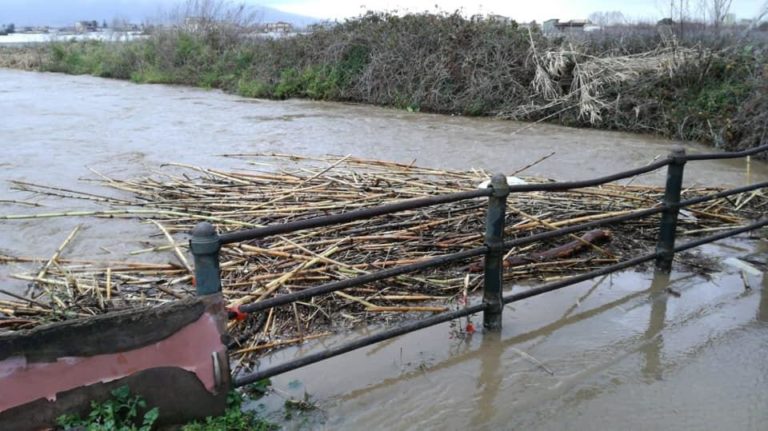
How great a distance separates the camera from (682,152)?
4586 mm

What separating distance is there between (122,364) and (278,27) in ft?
92.3

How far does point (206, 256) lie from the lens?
2889 mm

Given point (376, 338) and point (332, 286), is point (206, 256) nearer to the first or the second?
point (332, 286)

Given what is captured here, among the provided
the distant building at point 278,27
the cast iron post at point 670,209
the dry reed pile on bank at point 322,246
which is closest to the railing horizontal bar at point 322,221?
the dry reed pile on bank at point 322,246

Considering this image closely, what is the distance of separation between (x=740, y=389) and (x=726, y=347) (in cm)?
55

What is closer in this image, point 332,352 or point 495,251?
point 332,352

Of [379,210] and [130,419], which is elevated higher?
[379,210]

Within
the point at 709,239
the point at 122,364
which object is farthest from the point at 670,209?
the point at 122,364

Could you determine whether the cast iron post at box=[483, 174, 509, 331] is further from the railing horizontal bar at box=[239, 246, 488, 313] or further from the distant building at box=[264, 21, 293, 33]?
the distant building at box=[264, 21, 293, 33]

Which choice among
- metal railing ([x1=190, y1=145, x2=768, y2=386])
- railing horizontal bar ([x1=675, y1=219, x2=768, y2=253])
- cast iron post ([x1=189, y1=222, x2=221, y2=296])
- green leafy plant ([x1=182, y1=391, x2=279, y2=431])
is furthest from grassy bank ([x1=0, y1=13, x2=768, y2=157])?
cast iron post ([x1=189, y1=222, x2=221, y2=296])

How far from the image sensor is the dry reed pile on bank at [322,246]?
171 inches

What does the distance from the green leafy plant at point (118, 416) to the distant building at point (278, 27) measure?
2541cm

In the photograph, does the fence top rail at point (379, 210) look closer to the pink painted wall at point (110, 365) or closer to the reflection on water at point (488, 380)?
the pink painted wall at point (110, 365)

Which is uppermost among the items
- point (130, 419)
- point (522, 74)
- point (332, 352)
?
point (522, 74)
